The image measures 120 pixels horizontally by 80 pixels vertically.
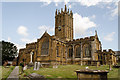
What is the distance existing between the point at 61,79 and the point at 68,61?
2431 cm

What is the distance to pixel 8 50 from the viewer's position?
45.6m

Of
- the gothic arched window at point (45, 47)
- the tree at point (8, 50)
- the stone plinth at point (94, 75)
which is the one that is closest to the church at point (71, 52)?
the gothic arched window at point (45, 47)

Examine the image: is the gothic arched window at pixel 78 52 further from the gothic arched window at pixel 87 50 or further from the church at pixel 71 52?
the gothic arched window at pixel 87 50

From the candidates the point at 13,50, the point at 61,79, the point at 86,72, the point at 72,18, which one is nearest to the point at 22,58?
the point at 13,50

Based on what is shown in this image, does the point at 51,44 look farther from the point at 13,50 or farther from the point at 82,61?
the point at 13,50

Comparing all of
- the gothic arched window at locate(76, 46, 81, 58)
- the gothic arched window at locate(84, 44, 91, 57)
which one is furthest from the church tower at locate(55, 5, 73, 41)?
the gothic arched window at locate(84, 44, 91, 57)

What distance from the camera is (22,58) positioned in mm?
49938

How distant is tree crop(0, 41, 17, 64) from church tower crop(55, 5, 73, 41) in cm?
1928

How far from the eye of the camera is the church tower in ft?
139

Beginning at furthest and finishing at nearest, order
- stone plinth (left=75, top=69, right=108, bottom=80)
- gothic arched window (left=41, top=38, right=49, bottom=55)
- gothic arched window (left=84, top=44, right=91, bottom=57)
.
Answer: gothic arched window (left=41, top=38, right=49, bottom=55) < gothic arched window (left=84, top=44, right=91, bottom=57) < stone plinth (left=75, top=69, right=108, bottom=80)

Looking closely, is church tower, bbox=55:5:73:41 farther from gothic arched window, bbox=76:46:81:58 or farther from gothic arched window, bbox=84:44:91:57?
gothic arched window, bbox=84:44:91:57

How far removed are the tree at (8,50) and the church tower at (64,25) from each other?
63.2 feet

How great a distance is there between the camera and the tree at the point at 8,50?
142ft

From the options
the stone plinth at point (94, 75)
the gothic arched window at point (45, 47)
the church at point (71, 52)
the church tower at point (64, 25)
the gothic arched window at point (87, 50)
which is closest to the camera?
the stone plinth at point (94, 75)
